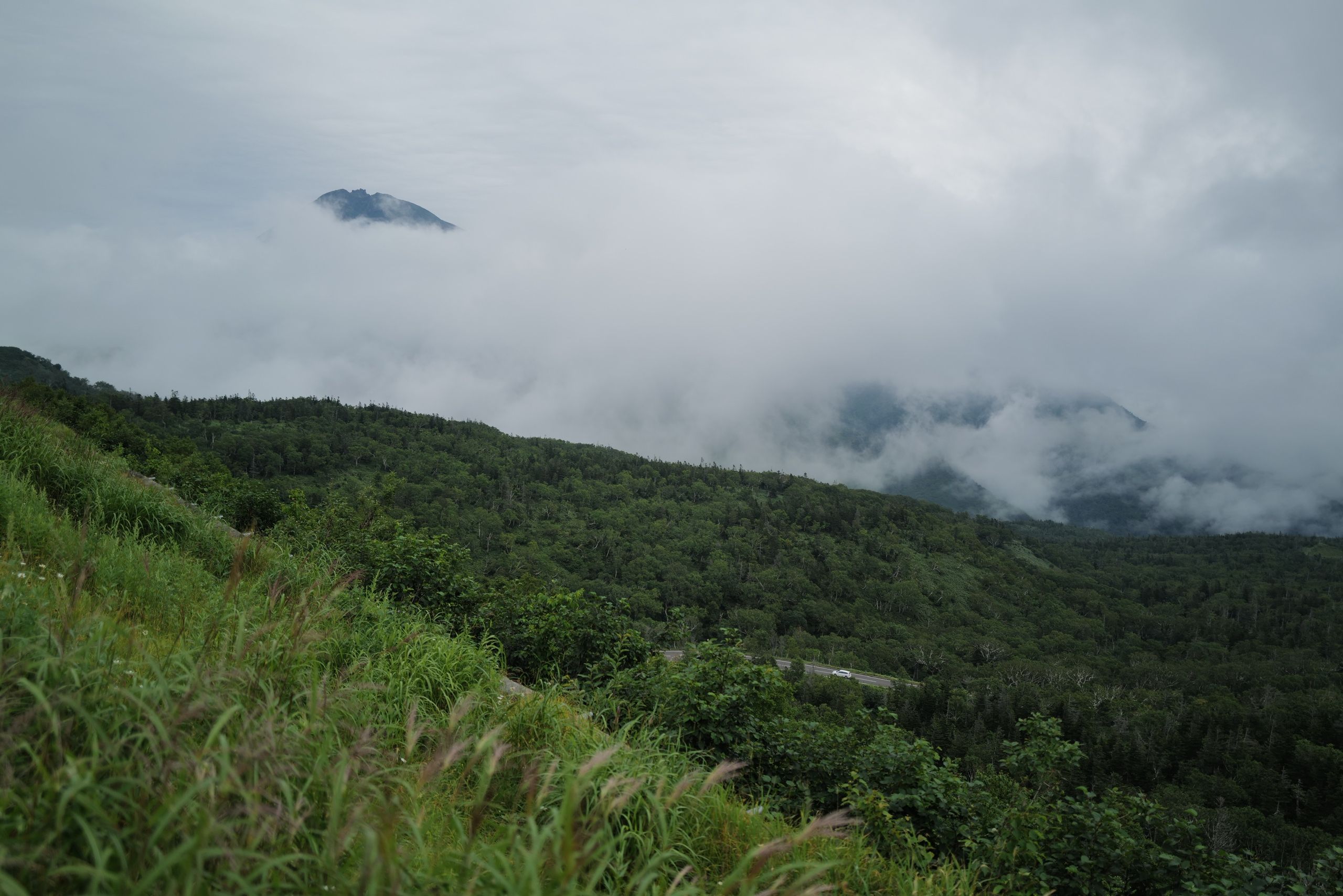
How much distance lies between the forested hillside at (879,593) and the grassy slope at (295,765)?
18.0ft

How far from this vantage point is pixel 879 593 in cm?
15362

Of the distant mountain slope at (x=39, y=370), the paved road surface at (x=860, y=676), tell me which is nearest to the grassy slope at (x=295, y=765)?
the paved road surface at (x=860, y=676)

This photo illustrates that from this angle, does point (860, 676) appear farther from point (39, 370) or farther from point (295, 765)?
point (39, 370)

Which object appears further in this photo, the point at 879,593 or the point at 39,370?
the point at 879,593

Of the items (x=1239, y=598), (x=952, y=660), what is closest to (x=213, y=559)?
(x=952, y=660)

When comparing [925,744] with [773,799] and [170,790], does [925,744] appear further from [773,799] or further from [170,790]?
[170,790]

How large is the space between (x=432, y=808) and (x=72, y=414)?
22.4 meters

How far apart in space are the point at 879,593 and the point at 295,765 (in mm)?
162412

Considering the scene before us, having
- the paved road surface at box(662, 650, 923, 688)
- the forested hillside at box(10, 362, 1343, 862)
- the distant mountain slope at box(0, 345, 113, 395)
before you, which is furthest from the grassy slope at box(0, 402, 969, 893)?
the distant mountain slope at box(0, 345, 113, 395)

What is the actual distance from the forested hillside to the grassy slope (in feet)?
18.0

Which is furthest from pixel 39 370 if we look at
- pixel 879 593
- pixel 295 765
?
pixel 879 593

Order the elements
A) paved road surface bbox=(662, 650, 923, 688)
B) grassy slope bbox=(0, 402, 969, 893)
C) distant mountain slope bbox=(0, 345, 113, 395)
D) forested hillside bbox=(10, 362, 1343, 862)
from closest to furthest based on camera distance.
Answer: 1. grassy slope bbox=(0, 402, 969, 893)
2. forested hillside bbox=(10, 362, 1343, 862)
3. paved road surface bbox=(662, 650, 923, 688)
4. distant mountain slope bbox=(0, 345, 113, 395)

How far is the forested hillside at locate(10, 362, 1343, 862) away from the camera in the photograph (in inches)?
2130

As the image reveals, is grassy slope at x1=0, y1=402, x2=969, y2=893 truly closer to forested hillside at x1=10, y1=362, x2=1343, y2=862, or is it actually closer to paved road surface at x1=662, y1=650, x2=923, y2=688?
forested hillside at x1=10, y1=362, x2=1343, y2=862
